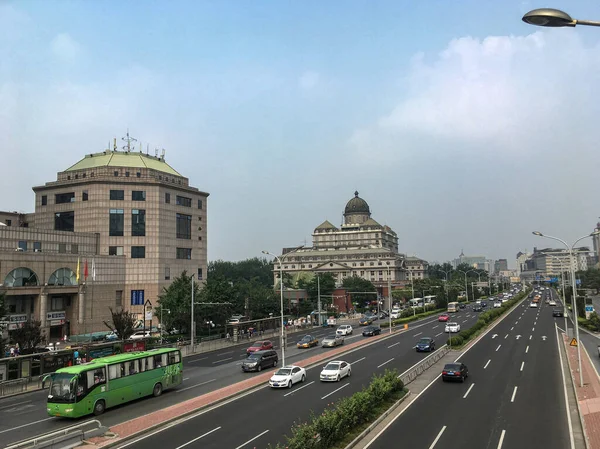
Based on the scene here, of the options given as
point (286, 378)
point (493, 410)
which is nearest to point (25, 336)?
point (286, 378)

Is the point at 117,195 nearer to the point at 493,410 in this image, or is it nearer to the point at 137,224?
the point at 137,224

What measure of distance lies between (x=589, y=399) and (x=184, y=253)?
6765 cm

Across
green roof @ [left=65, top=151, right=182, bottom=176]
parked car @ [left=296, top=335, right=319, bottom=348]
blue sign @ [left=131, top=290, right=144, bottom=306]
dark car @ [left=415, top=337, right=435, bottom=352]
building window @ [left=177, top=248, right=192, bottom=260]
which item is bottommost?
parked car @ [left=296, top=335, right=319, bottom=348]

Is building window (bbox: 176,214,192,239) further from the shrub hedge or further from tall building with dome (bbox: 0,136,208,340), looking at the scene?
the shrub hedge

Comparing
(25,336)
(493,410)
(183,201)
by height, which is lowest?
(493,410)

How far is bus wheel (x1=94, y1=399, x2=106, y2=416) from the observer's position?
81.1ft

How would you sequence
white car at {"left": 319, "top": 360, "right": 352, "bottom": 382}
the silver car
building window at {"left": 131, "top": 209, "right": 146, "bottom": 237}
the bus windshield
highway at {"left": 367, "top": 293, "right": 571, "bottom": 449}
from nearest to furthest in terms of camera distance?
highway at {"left": 367, "top": 293, "right": 571, "bottom": 449} < the bus windshield < white car at {"left": 319, "top": 360, "right": 352, "bottom": 382} < the silver car < building window at {"left": 131, "top": 209, "right": 146, "bottom": 237}

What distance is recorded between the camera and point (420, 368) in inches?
1358

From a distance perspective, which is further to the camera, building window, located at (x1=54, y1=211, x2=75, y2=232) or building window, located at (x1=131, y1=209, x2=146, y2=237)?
building window, located at (x1=54, y1=211, x2=75, y2=232)

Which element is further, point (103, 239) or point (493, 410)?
point (103, 239)

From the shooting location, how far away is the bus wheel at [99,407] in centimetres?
2472

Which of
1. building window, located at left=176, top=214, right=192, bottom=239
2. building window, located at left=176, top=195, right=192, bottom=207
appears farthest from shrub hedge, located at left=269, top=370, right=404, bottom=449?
building window, located at left=176, top=195, right=192, bottom=207

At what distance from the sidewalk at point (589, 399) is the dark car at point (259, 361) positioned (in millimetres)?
22545

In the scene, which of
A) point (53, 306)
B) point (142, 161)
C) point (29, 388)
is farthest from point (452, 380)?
point (142, 161)
